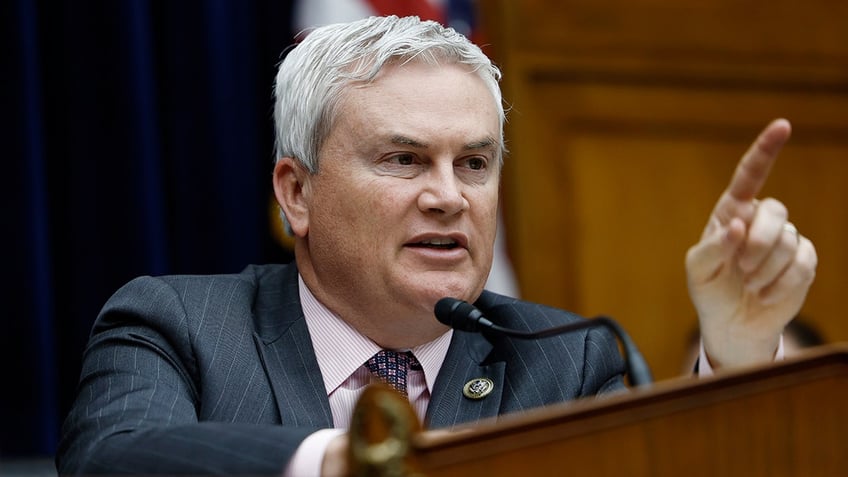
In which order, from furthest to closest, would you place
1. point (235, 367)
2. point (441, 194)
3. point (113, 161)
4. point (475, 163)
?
point (113, 161), point (475, 163), point (441, 194), point (235, 367)

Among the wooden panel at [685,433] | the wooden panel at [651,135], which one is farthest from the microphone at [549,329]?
the wooden panel at [651,135]

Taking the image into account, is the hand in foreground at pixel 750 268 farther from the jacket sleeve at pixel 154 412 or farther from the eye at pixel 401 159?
the jacket sleeve at pixel 154 412

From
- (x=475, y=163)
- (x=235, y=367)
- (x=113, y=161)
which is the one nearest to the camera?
(x=235, y=367)

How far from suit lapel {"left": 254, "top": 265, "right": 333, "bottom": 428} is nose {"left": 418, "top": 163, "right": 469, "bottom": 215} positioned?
35 centimetres

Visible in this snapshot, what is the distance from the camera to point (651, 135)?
4.46 metres

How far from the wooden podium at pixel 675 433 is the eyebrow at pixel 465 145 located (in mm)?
931

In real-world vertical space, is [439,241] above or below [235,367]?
above

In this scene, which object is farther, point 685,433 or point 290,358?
point 290,358

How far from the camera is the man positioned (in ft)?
7.00

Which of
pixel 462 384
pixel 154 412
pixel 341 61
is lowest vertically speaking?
pixel 462 384

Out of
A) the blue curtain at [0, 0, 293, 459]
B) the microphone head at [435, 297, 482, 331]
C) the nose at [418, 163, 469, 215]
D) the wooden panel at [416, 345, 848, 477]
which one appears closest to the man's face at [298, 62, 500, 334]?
the nose at [418, 163, 469, 215]

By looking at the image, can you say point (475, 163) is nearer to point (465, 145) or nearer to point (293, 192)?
point (465, 145)

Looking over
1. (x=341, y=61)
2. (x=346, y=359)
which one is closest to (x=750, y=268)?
(x=346, y=359)

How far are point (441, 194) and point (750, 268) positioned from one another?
595 mm
